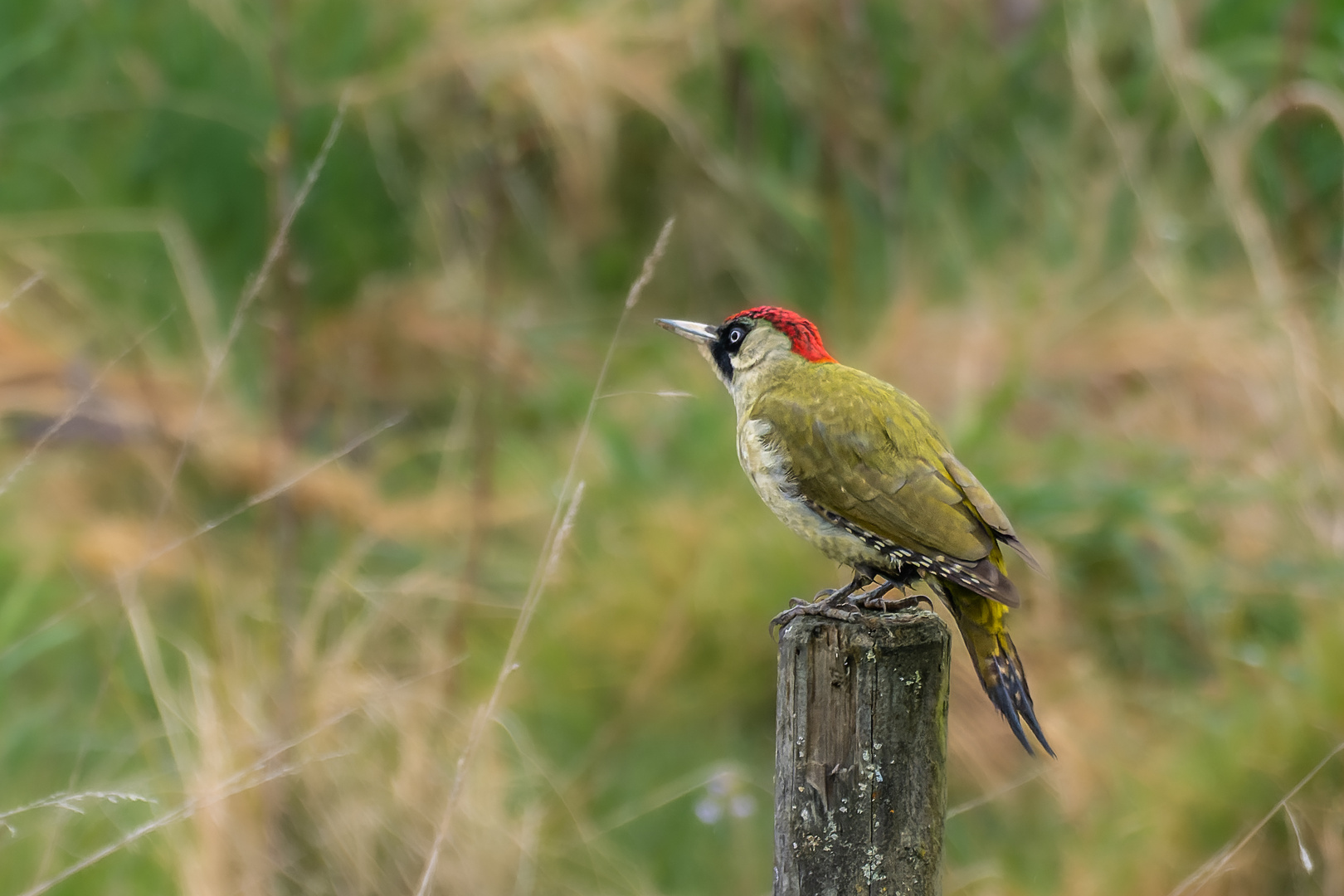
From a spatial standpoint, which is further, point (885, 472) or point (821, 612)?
point (885, 472)

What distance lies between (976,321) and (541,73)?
2.07m

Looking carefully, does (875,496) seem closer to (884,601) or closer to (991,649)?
(884,601)

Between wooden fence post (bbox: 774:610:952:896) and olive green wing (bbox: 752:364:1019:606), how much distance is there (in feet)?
0.98

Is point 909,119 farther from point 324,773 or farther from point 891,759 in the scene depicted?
point 891,759

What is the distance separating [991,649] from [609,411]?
3.33m

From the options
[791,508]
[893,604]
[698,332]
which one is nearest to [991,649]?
[893,604]

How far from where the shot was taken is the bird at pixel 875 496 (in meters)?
2.58

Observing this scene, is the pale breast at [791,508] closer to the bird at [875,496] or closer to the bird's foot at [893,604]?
the bird at [875,496]

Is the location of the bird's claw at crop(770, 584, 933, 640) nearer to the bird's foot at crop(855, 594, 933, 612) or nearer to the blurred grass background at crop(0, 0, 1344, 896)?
the bird's foot at crop(855, 594, 933, 612)

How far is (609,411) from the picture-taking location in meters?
5.83

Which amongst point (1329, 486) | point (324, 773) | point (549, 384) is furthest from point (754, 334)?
point (549, 384)

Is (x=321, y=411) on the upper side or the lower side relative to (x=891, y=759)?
lower

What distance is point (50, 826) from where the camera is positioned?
3.53 m

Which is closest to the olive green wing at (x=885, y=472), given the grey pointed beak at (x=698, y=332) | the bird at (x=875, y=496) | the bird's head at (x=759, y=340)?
the bird at (x=875, y=496)
